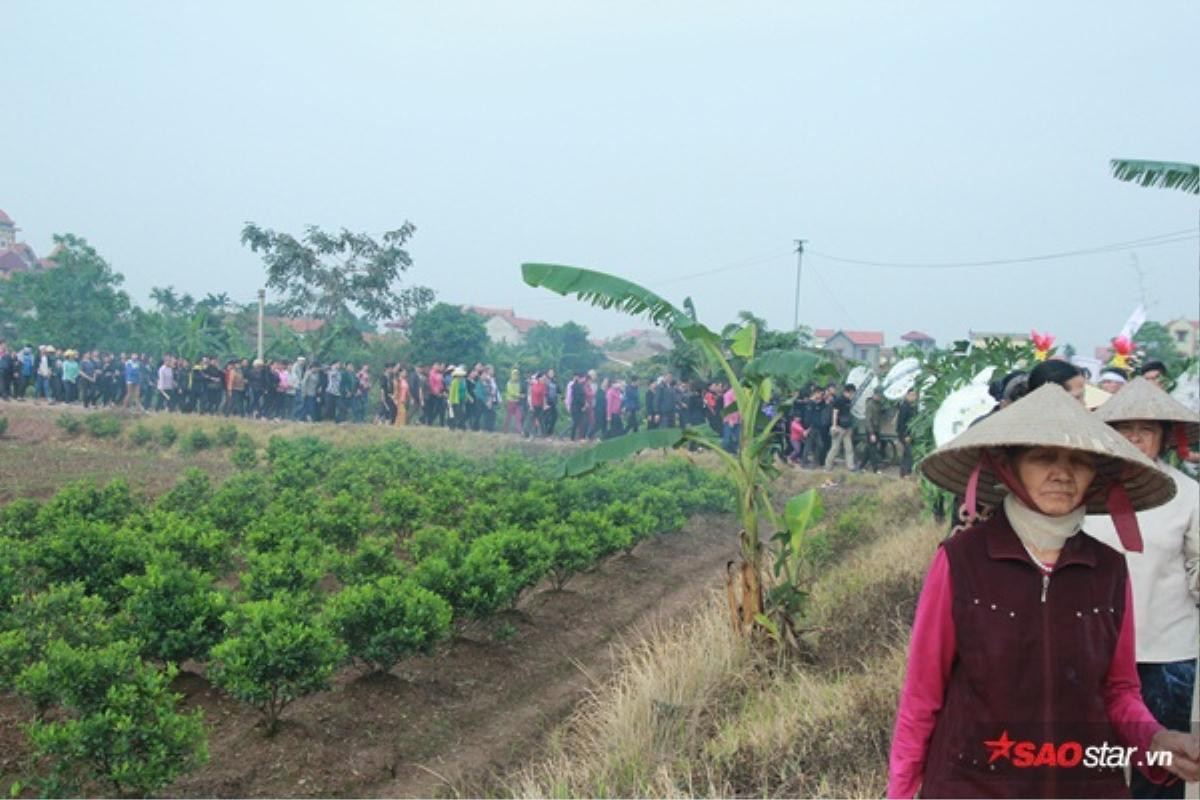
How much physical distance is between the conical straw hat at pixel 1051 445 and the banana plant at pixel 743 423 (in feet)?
13.4

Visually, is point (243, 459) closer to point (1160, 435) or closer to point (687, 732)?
point (687, 732)

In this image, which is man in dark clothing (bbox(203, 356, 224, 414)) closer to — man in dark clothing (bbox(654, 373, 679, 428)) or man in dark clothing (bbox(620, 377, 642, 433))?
man in dark clothing (bbox(620, 377, 642, 433))

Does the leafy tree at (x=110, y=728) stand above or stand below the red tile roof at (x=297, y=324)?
below

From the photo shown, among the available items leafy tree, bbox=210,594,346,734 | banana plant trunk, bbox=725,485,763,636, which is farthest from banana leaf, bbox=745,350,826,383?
leafy tree, bbox=210,594,346,734

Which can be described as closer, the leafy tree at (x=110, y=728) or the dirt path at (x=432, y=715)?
the leafy tree at (x=110, y=728)

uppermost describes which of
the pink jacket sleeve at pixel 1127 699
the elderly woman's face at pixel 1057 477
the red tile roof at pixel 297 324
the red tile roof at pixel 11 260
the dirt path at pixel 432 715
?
the red tile roof at pixel 11 260

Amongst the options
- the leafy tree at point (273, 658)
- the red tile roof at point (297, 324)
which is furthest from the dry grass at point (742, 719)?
the red tile roof at point (297, 324)

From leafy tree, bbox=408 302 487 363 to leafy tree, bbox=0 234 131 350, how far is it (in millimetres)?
10479

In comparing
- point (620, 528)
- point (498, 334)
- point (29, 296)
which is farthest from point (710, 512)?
point (498, 334)

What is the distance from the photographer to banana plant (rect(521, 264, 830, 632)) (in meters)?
7.19

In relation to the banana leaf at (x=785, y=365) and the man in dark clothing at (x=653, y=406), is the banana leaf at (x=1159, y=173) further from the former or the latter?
the man in dark clothing at (x=653, y=406)

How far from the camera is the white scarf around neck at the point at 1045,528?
2.64 metres

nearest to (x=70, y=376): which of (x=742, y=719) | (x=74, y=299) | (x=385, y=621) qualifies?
(x=74, y=299)

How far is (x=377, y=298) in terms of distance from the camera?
30.6 metres
